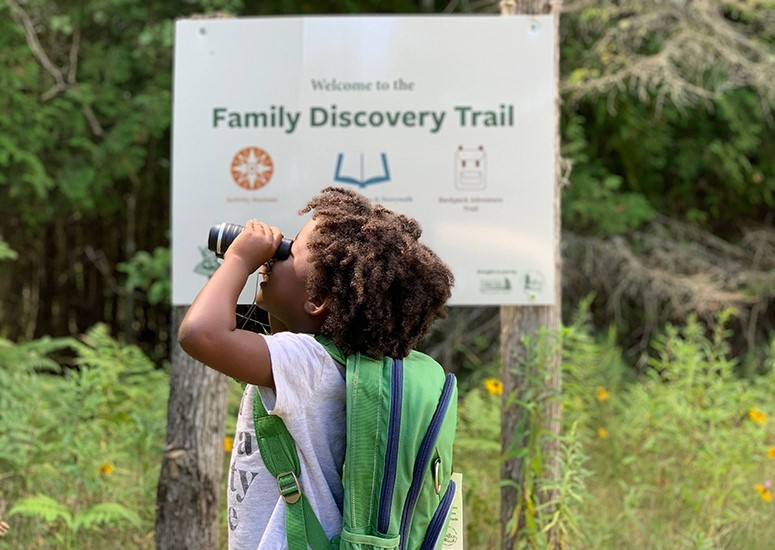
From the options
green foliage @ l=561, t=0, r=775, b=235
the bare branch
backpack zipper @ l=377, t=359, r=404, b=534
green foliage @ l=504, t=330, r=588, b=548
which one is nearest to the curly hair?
backpack zipper @ l=377, t=359, r=404, b=534

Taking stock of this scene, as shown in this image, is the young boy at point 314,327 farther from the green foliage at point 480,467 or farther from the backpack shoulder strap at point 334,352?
the green foliage at point 480,467

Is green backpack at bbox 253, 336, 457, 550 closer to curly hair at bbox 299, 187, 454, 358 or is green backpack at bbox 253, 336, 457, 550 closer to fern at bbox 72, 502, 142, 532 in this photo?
curly hair at bbox 299, 187, 454, 358

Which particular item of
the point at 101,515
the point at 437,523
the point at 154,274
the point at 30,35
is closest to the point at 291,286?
the point at 437,523

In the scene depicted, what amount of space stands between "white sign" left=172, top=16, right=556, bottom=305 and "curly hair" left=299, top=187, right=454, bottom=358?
1.99 metres

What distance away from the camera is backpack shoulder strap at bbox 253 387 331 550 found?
196cm

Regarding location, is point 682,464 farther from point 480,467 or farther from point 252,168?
point 252,168

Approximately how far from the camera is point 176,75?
411 cm

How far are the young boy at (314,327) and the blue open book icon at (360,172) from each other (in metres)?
1.97

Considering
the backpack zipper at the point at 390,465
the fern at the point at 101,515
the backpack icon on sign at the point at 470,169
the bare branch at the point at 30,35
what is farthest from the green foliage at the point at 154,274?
the backpack zipper at the point at 390,465

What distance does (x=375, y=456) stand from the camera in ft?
6.45

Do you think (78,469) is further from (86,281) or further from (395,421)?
(86,281)

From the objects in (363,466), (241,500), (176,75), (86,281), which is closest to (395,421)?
(363,466)

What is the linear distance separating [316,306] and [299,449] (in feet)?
0.95

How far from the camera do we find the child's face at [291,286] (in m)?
2.09
